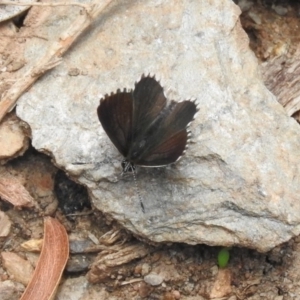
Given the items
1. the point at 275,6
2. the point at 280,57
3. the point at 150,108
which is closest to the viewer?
the point at 150,108

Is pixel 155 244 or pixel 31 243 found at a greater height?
pixel 155 244

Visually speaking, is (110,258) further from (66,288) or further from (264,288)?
(264,288)

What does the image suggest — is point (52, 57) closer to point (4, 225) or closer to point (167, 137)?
point (167, 137)

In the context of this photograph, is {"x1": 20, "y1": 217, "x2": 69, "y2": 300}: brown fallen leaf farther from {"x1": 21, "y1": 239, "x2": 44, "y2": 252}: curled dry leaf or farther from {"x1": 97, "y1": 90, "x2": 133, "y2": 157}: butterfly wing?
{"x1": 97, "y1": 90, "x2": 133, "y2": 157}: butterfly wing

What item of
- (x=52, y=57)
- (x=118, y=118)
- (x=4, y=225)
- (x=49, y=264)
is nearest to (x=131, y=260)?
(x=49, y=264)

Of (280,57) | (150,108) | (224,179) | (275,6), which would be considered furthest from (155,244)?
(275,6)

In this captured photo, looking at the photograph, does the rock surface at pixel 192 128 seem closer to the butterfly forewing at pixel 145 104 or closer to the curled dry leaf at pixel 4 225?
the butterfly forewing at pixel 145 104

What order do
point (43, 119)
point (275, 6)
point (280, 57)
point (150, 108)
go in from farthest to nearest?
point (275, 6) < point (280, 57) < point (43, 119) < point (150, 108)
